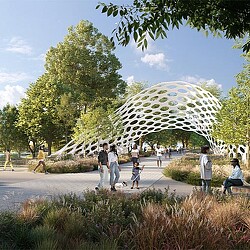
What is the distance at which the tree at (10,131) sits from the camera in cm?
4509

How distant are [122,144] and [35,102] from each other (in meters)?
11.9

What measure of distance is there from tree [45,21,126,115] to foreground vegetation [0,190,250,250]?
130ft

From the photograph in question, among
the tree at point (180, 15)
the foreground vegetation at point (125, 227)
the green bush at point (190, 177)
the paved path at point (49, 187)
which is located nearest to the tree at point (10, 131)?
the paved path at point (49, 187)

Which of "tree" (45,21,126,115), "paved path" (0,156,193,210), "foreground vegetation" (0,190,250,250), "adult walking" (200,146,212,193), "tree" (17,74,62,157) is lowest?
"paved path" (0,156,193,210)

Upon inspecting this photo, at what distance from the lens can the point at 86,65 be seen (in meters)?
46.4

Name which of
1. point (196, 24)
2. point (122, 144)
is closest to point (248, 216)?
point (196, 24)

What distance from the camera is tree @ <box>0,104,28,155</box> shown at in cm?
4509

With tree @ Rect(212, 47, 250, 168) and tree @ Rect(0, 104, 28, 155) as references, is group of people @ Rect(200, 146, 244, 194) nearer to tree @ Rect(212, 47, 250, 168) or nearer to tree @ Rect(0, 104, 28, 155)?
tree @ Rect(212, 47, 250, 168)

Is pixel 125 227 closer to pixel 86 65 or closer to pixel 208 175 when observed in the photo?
pixel 208 175

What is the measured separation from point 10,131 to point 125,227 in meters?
43.2

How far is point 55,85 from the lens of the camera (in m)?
41.6

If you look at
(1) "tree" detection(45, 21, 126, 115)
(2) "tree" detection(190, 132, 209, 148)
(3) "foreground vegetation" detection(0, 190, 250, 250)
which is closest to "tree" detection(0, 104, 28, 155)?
(1) "tree" detection(45, 21, 126, 115)

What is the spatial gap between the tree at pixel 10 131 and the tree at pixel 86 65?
8.26 meters

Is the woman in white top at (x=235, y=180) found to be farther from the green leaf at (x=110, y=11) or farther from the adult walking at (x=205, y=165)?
the green leaf at (x=110, y=11)
